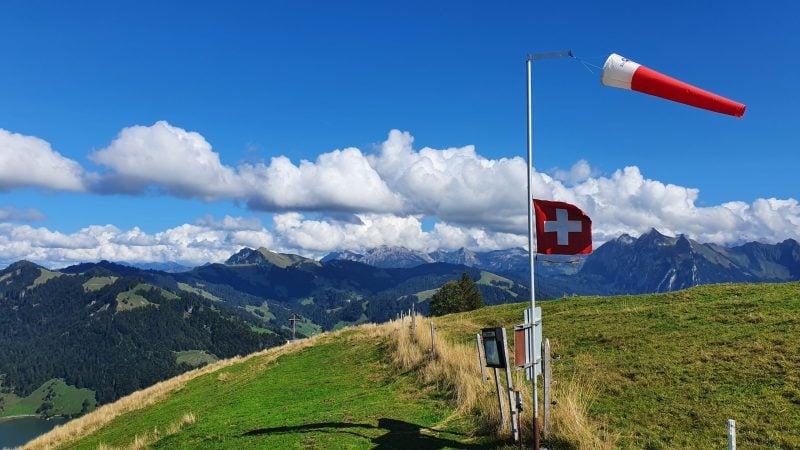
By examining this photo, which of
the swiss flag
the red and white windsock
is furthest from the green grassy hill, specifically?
the red and white windsock

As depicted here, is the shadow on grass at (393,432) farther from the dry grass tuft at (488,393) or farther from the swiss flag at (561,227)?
the swiss flag at (561,227)

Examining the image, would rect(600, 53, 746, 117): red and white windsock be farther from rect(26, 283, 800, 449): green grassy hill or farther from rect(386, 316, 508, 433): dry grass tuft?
rect(386, 316, 508, 433): dry grass tuft

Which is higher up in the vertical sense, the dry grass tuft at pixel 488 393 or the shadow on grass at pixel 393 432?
the dry grass tuft at pixel 488 393

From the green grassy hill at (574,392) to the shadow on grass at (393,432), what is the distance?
6 cm

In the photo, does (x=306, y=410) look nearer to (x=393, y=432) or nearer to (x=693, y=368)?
(x=393, y=432)

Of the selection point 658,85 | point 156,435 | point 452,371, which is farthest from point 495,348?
point 156,435

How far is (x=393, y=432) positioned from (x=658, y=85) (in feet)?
35.1

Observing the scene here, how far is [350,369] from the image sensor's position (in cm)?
2711

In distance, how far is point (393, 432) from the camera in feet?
46.9

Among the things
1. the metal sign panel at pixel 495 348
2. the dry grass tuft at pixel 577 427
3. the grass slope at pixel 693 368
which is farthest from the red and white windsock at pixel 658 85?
the grass slope at pixel 693 368

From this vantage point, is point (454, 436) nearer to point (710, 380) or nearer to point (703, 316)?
point (710, 380)

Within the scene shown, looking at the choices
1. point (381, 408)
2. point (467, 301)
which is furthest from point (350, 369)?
point (467, 301)

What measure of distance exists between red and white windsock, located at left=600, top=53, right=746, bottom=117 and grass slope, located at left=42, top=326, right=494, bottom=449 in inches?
338

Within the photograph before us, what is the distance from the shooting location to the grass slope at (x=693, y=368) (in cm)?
1175
